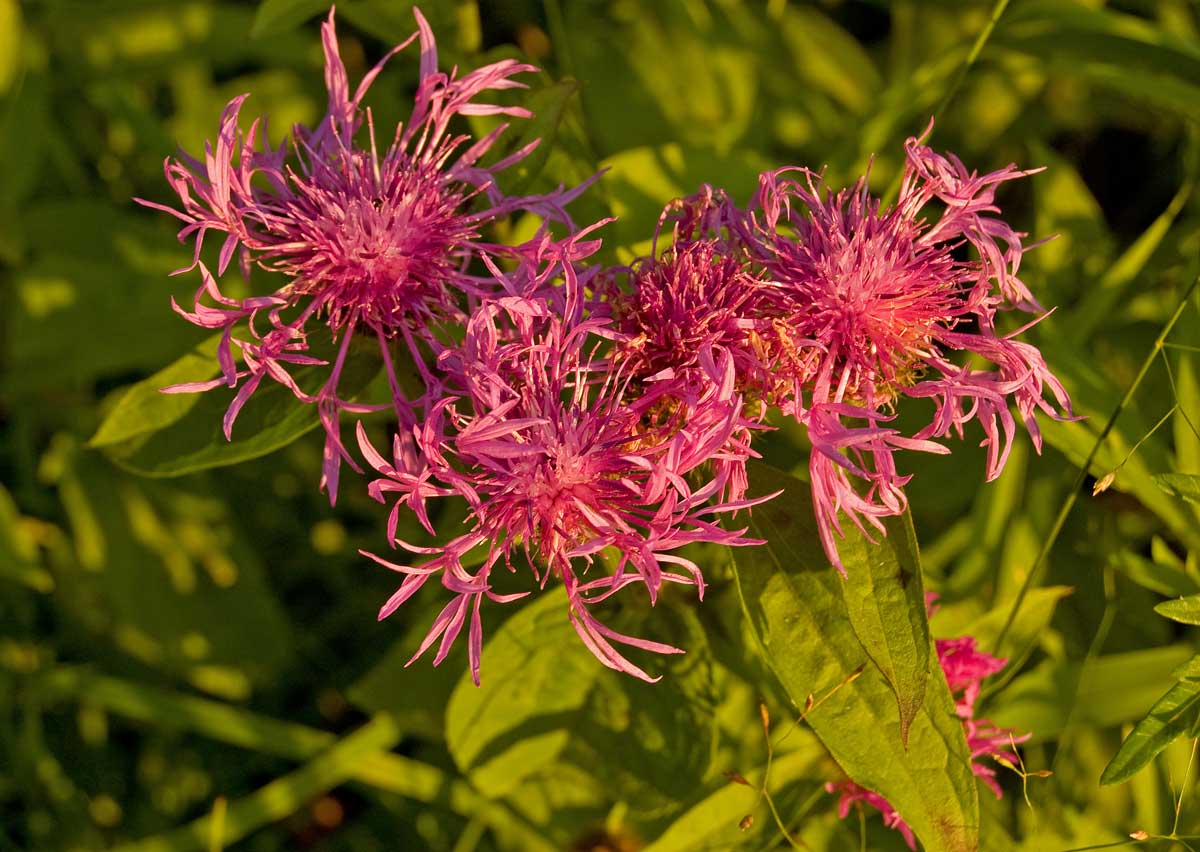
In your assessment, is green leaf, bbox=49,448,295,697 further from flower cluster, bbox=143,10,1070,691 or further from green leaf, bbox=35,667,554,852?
flower cluster, bbox=143,10,1070,691

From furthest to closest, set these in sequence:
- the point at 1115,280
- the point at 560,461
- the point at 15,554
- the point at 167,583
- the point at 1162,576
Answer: the point at 167,583
the point at 1115,280
the point at 15,554
the point at 1162,576
the point at 560,461

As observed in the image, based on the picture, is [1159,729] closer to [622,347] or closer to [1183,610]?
[1183,610]

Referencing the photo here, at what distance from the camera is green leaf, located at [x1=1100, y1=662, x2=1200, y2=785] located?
161cm

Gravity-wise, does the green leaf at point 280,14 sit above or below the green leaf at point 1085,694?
above

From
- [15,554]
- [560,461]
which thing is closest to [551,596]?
[560,461]

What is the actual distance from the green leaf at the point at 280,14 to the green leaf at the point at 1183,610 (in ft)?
5.71

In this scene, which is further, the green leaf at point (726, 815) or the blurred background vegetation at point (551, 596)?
the blurred background vegetation at point (551, 596)

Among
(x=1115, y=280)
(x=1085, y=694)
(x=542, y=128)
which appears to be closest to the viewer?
(x=542, y=128)

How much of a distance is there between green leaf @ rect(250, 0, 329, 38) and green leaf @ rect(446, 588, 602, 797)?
1.12 meters

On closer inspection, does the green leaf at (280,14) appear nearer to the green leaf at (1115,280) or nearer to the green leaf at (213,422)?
the green leaf at (213,422)

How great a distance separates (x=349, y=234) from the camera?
1680mm

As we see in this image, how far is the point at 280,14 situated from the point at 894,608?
1448 millimetres

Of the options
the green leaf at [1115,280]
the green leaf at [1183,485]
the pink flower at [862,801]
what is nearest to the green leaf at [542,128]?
the green leaf at [1183,485]

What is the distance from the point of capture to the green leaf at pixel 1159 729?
1.61m
